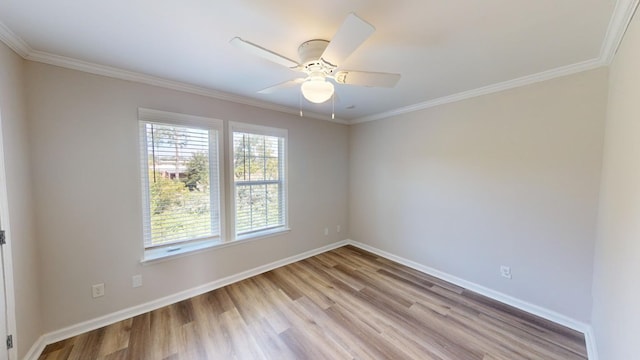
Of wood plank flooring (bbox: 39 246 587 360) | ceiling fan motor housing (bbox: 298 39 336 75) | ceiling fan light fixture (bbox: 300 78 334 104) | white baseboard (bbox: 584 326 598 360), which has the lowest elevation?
wood plank flooring (bbox: 39 246 587 360)

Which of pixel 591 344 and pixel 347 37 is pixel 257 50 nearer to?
pixel 347 37

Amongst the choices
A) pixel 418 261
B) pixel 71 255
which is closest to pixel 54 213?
pixel 71 255

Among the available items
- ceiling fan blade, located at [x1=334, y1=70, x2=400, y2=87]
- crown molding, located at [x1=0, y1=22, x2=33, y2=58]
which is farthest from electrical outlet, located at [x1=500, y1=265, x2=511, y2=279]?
crown molding, located at [x1=0, y1=22, x2=33, y2=58]

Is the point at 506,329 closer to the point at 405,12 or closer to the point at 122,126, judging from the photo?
the point at 405,12

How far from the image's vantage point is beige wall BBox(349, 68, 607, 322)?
2021 mm

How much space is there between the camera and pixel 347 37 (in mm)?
1192

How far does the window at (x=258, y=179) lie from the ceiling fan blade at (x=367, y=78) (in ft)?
5.76

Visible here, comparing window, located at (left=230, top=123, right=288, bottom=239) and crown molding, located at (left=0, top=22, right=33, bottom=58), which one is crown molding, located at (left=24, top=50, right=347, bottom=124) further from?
window, located at (left=230, top=123, right=288, bottom=239)

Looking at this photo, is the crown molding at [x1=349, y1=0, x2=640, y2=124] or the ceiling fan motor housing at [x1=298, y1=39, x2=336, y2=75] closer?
the crown molding at [x1=349, y1=0, x2=640, y2=124]

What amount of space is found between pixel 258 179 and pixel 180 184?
961 mm

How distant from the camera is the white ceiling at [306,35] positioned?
130 centimetres

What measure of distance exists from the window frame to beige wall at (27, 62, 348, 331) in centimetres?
28

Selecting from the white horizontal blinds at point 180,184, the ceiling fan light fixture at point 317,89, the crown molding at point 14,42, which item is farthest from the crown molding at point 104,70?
the ceiling fan light fixture at point 317,89

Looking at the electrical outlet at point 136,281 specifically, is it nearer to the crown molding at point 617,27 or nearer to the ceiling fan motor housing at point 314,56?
the ceiling fan motor housing at point 314,56
